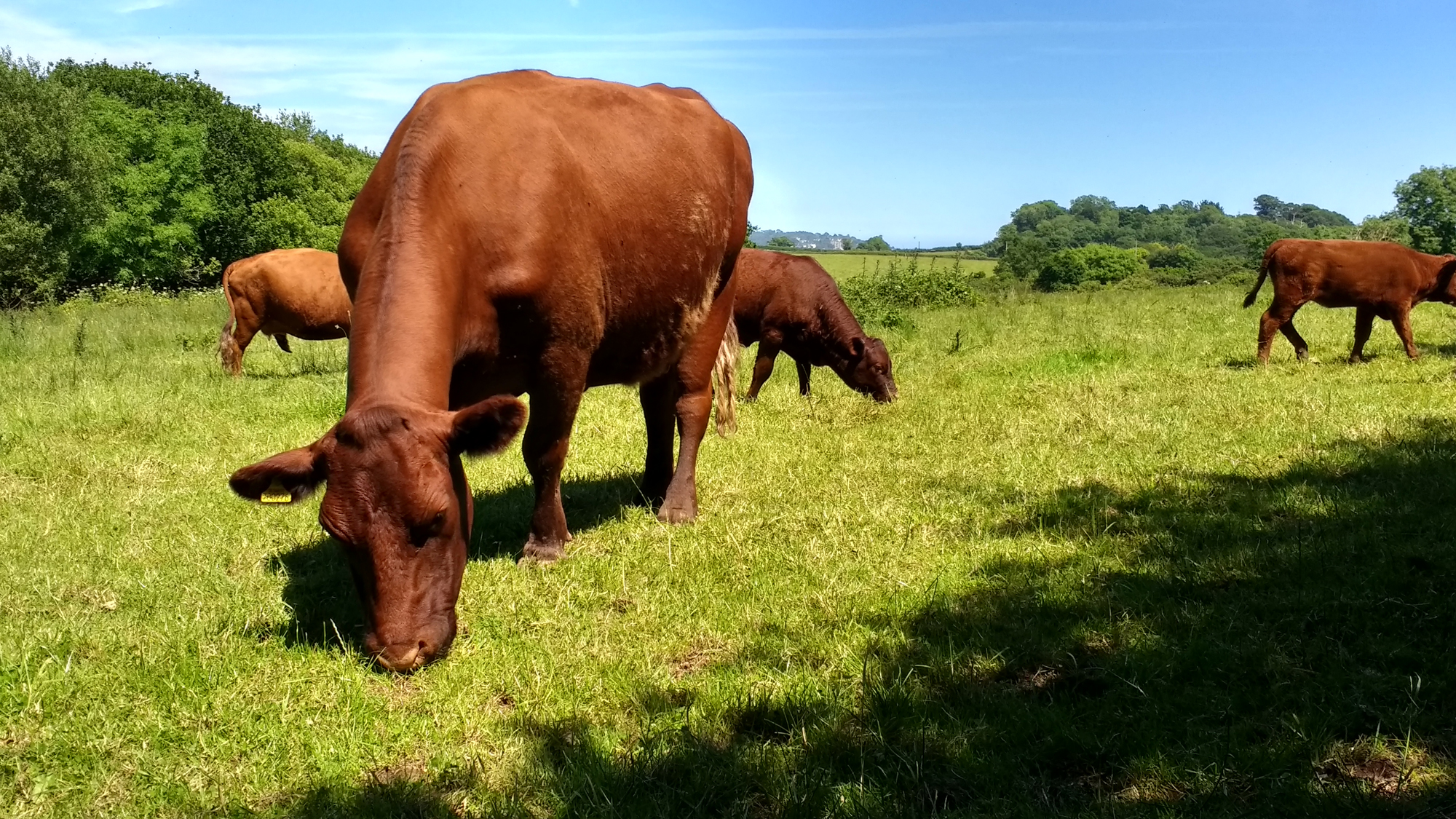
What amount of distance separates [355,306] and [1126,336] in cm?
1395

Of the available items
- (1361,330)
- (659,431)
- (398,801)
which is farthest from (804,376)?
(398,801)

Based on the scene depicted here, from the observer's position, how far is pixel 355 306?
416cm

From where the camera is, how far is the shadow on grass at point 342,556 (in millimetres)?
4258

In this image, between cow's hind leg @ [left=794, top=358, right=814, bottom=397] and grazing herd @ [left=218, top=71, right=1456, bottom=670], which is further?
cow's hind leg @ [left=794, top=358, right=814, bottom=397]

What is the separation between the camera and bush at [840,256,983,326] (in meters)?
21.5

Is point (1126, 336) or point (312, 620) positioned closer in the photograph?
point (312, 620)

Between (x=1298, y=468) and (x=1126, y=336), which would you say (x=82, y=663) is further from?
(x=1126, y=336)

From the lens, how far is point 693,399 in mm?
6641

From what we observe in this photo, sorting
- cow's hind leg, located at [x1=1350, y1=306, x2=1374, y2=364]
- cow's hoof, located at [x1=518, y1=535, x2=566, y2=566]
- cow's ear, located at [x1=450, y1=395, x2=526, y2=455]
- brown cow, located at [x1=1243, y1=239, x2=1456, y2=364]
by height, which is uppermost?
brown cow, located at [x1=1243, y1=239, x2=1456, y2=364]

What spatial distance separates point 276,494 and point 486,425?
2.83ft

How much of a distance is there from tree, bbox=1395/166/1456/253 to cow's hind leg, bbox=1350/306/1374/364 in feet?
128

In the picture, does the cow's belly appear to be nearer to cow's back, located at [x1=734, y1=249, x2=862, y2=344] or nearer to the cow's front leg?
the cow's front leg

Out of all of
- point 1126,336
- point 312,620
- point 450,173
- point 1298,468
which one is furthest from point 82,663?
point 1126,336

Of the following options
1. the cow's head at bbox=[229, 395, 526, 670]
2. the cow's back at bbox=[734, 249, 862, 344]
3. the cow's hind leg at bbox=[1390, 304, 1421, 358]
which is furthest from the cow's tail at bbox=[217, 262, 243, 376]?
the cow's hind leg at bbox=[1390, 304, 1421, 358]
